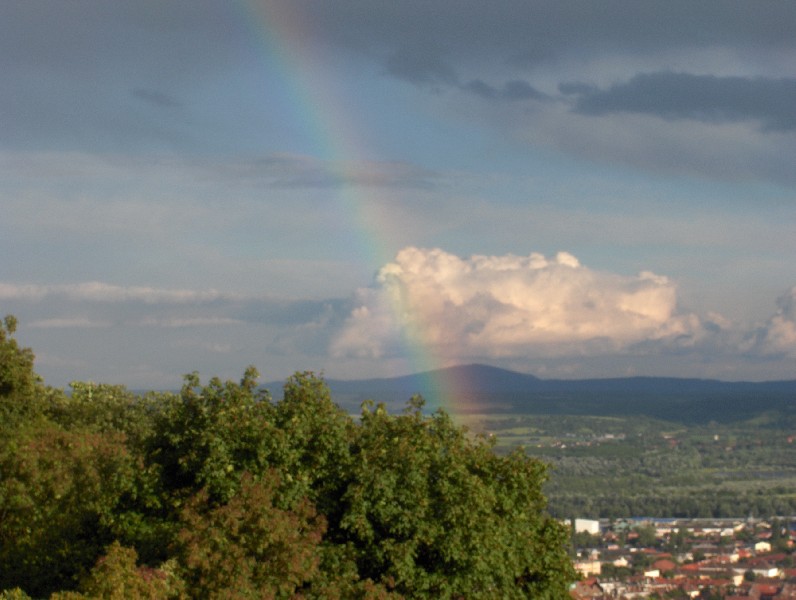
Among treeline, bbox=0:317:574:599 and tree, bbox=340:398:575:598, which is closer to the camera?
treeline, bbox=0:317:574:599

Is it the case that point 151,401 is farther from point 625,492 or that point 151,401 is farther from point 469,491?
point 625,492

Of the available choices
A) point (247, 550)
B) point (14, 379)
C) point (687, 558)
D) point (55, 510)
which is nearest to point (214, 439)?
point (247, 550)

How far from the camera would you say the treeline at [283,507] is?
21391 mm

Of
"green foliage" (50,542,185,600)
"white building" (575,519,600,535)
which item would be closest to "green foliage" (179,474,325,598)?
"green foliage" (50,542,185,600)

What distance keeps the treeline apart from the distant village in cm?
3471

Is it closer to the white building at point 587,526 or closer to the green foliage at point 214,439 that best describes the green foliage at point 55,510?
the green foliage at point 214,439

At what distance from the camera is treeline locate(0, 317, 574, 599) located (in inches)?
842

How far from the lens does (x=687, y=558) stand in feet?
374

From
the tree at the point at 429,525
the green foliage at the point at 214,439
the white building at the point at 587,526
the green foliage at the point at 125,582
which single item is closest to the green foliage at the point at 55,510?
the green foliage at the point at 214,439

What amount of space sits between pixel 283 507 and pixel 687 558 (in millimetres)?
97767

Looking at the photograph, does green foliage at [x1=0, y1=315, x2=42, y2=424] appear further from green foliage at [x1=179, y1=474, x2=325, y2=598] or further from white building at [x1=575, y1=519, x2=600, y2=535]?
white building at [x1=575, y1=519, x2=600, y2=535]

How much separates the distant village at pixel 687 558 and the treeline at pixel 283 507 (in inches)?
1366

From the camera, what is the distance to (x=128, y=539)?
24.6 meters

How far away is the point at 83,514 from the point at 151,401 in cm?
2026
